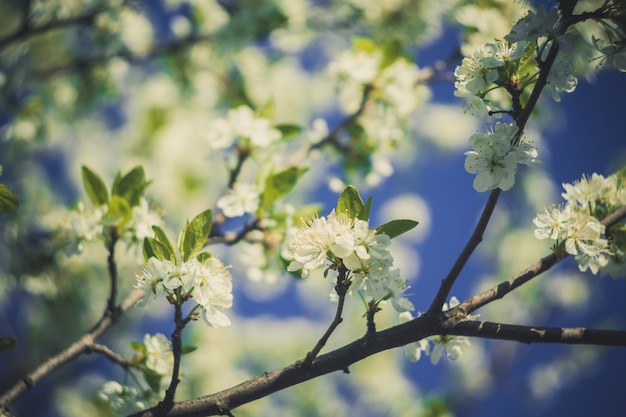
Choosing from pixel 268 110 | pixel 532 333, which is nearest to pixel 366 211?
pixel 532 333

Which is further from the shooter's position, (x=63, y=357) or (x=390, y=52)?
(x=390, y=52)

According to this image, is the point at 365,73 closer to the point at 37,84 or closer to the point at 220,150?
the point at 220,150

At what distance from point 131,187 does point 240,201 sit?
0.42 m

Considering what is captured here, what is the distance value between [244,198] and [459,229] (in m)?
8.52

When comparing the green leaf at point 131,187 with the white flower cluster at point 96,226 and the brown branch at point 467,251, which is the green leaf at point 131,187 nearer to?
the white flower cluster at point 96,226

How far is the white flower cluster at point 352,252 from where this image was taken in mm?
962

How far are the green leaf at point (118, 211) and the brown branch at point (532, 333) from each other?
112 centimetres

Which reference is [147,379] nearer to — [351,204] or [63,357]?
[63,357]

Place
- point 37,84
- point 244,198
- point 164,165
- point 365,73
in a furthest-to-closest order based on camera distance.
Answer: point 164,165, point 37,84, point 365,73, point 244,198

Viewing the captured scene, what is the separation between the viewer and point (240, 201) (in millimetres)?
1771

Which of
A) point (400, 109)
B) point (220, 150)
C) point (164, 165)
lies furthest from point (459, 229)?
point (220, 150)

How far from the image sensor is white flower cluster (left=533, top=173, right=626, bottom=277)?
1158 mm

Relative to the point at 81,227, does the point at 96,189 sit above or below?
above

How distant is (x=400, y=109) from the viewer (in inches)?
92.0
